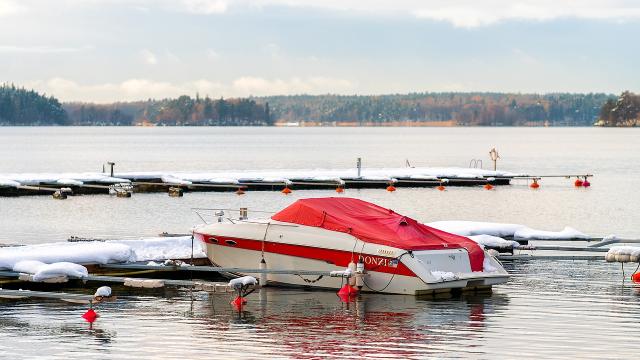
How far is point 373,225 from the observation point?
29297mm

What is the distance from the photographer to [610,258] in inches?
1293

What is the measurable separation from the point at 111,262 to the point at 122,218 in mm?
33294

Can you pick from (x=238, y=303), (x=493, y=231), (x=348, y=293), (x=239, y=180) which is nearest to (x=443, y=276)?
(x=348, y=293)

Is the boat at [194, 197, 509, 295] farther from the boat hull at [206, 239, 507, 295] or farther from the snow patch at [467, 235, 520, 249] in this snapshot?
the snow patch at [467, 235, 520, 249]

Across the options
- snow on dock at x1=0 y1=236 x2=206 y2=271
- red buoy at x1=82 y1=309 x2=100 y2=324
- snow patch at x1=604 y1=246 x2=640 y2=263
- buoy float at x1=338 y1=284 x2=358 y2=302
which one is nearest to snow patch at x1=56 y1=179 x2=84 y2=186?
snow on dock at x1=0 y1=236 x2=206 y2=271

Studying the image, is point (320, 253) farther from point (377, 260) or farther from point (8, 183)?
point (8, 183)

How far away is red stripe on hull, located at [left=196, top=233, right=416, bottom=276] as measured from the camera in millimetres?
28156

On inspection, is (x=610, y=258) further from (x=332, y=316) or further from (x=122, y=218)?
(x=122, y=218)

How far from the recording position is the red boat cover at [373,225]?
93.7ft

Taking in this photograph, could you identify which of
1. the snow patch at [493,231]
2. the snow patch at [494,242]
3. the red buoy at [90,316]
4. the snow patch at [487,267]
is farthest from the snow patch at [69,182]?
the red buoy at [90,316]

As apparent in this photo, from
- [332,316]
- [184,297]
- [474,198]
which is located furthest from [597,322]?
[474,198]

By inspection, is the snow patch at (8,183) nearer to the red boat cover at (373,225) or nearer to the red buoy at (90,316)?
the red boat cover at (373,225)

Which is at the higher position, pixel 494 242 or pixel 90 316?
pixel 494 242

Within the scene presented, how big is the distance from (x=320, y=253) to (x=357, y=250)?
110cm
